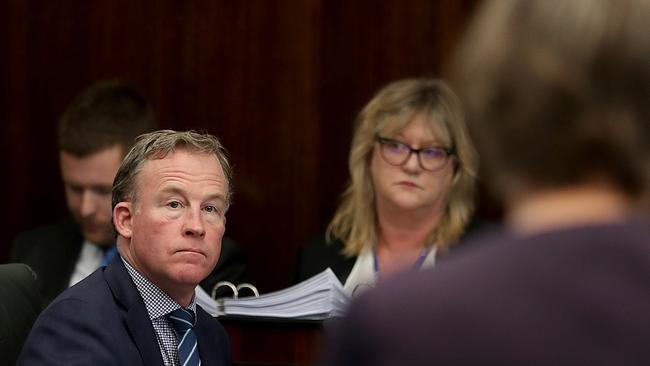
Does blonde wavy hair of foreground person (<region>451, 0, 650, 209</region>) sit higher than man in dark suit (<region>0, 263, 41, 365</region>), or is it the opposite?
blonde wavy hair of foreground person (<region>451, 0, 650, 209</region>)

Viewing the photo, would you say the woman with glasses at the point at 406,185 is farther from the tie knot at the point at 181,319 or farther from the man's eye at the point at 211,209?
the tie knot at the point at 181,319

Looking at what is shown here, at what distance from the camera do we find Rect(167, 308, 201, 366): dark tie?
2648 mm

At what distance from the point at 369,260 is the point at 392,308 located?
3.04 meters

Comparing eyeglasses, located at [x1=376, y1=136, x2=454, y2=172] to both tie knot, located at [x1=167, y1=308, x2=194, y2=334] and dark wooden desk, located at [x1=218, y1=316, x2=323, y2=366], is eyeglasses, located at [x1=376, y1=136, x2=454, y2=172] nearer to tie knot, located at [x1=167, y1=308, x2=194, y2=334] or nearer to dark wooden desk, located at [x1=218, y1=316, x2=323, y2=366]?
dark wooden desk, located at [x1=218, y1=316, x2=323, y2=366]

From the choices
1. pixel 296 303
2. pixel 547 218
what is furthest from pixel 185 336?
pixel 547 218

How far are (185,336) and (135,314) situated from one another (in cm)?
17

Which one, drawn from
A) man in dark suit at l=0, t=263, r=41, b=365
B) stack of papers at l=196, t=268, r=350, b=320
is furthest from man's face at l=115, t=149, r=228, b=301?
stack of papers at l=196, t=268, r=350, b=320

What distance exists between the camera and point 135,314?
2.56 meters

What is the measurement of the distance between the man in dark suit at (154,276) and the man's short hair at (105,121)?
130 cm

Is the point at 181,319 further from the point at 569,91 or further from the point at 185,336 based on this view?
the point at 569,91

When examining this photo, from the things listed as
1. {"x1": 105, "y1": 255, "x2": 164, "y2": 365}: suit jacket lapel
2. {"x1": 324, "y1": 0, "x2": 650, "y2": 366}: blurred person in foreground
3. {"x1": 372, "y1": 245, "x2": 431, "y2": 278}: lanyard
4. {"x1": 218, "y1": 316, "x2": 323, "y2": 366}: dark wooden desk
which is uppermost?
{"x1": 324, "y1": 0, "x2": 650, "y2": 366}: blurred person in foreground

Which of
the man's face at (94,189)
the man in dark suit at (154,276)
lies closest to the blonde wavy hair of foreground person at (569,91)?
the man in dark suit at (154,276)

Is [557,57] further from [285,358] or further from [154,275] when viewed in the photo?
[285,358]

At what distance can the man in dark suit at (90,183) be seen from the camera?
4156mm
